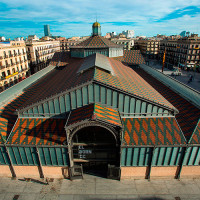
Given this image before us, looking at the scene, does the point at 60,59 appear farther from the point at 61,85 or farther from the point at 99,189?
the point at 99,189

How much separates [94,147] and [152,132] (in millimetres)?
8856

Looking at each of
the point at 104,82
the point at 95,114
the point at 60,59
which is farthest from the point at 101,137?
the point at 60,59

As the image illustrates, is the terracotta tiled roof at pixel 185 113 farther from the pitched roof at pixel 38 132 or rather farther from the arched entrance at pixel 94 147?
the pitched roof at pixel 38 132

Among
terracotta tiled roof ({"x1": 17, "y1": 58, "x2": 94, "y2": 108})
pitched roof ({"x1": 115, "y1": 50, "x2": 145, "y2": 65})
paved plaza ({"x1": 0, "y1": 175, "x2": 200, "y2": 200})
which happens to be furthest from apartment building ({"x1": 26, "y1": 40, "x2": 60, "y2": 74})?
paved plaza ({"x1": 0, "y1": 175, "x2": 200, "y2": 200})

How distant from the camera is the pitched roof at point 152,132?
2156 centimetres

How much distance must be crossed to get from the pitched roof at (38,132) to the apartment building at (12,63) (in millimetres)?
45093

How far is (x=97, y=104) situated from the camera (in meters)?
23.0

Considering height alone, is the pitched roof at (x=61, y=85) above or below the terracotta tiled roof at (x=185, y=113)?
above

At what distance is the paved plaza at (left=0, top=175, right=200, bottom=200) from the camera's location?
830 inches

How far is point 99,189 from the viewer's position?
2209 centimetres

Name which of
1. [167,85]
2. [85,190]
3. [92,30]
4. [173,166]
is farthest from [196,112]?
[92,30]

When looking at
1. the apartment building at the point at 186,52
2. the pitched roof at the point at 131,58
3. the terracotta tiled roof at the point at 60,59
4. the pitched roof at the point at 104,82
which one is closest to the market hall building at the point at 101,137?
the pitched roof at the point at 104,82

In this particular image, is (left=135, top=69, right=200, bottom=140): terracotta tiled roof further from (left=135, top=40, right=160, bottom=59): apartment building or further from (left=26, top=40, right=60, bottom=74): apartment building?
(left=135, top=40, right=160, bottom=59): apartment building

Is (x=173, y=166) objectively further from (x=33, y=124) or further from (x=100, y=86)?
(x=33, y=124)
